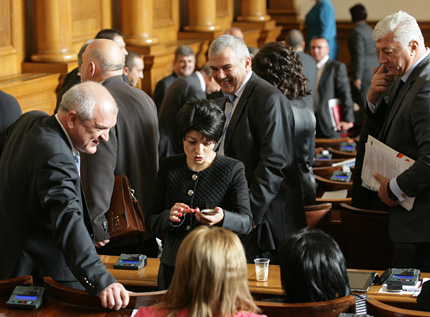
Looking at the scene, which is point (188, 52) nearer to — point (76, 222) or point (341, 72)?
point (341, 72)

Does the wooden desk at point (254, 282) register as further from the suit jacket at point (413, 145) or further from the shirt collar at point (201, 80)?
the shirt collar at point (201, 80)

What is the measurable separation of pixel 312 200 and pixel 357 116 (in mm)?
5798

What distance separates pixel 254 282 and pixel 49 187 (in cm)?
101

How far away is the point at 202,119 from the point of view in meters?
3.35

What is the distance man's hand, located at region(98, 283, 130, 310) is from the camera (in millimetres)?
2758

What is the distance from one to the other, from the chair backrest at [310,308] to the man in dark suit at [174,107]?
3.44 meters

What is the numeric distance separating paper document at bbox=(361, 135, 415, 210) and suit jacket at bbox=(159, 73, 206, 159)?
2165mm

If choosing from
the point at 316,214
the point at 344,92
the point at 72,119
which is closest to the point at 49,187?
Result: the point at 72,119

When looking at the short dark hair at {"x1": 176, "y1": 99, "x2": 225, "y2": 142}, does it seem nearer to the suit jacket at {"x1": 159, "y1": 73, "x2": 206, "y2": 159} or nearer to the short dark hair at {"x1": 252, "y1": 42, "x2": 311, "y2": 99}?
the short dark hair at {"x1": 252, "y1": 42, "x2": 311, "y2": 99}

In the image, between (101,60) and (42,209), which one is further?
(101,60)

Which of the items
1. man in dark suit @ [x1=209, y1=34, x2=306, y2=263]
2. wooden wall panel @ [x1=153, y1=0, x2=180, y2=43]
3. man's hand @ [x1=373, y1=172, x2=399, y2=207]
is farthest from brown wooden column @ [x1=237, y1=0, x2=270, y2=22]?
man's hand @ [x1=373, y1=172, x2=399, y2=207]

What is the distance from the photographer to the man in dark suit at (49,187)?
2883 millimetres

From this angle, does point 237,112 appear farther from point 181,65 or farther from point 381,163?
point 181,65

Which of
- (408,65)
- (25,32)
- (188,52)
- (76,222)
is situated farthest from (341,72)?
(76,222)
